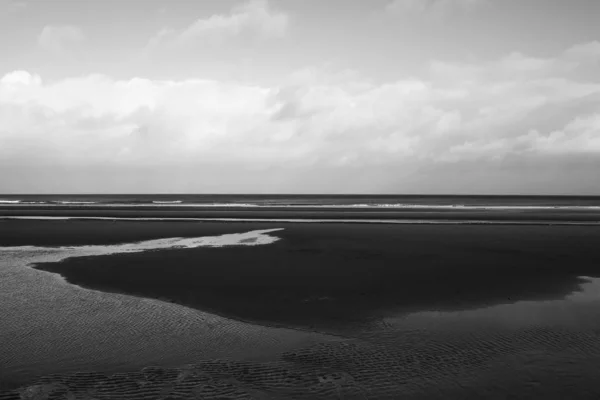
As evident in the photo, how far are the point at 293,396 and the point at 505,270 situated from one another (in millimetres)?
12962

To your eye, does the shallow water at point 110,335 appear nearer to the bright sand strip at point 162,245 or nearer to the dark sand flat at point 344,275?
the dark sand flat at point 344,275

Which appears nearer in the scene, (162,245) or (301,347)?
(301,347)

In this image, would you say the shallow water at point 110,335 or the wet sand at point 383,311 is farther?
the shallow water at point 110,335

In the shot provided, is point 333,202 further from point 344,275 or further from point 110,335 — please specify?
point 110,335

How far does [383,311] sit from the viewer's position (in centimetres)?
1142

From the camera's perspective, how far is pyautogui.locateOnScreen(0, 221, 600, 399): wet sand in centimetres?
707

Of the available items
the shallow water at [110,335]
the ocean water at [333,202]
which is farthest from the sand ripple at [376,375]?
the ocean water at [333,202]

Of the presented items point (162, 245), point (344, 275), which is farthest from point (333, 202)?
point (344, 275)

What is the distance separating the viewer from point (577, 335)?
30.7 ft

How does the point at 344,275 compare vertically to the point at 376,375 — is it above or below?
above

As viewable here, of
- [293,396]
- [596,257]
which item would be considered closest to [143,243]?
[293,396]

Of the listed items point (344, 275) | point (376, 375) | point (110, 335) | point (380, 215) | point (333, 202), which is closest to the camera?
point (376, 375)

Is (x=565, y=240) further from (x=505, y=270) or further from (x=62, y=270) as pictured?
(x=62, y=270)

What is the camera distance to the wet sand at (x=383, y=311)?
7070 mm
